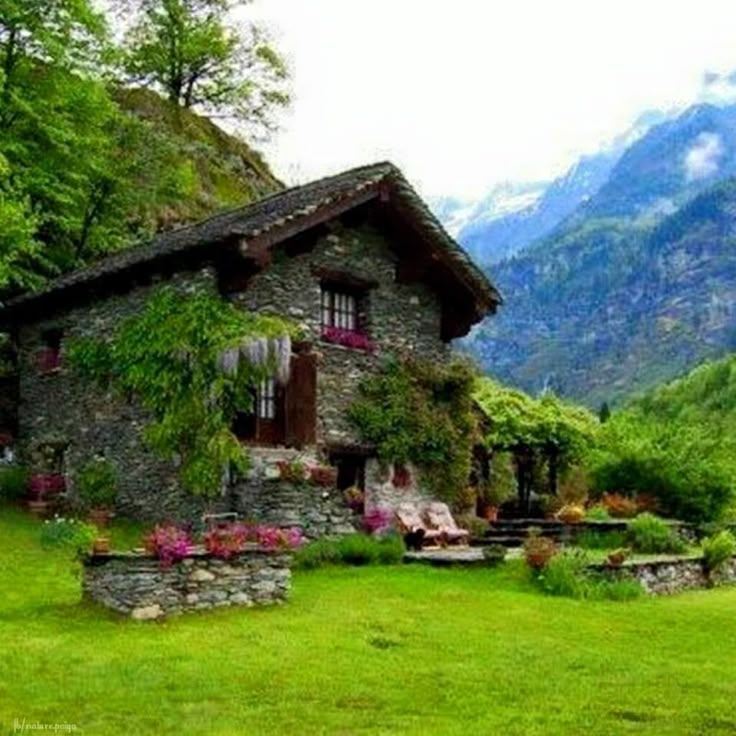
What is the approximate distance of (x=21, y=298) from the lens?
26703 mm

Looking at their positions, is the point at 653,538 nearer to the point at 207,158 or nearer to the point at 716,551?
the point at 716,551

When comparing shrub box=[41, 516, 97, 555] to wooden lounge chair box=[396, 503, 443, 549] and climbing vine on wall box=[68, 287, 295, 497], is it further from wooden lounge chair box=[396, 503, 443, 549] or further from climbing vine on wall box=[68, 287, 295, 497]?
wooden lounge chair box=[396, 503, 443, 549]

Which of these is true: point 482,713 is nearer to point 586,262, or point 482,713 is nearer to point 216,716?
point 216,716

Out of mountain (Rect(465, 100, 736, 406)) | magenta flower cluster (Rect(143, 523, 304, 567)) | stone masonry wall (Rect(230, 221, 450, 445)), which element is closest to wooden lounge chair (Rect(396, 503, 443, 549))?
stone masonry wall (Rect(230, 221, 450, 445))

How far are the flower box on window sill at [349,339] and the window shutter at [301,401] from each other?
1.21 metres

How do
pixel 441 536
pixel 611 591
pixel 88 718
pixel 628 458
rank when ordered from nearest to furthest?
pixel 88 718 → pixel 611 591 → pixel 441 536 → pixel 628 458

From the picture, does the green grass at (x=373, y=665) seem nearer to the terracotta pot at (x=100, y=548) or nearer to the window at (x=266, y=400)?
the terracotta pot at (x=100, y=548)

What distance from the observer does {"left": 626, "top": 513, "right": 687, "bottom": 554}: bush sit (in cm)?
2295

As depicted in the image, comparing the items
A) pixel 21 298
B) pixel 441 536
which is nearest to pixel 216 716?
pixel 441 536

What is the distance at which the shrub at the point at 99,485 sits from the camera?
23.8m

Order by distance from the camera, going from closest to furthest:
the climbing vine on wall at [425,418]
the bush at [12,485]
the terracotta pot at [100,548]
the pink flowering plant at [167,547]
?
the pink flowering plant at [167,547]
the terracotta pot at [100,548]
the climbing vine on wall at [425,418]
the bush at [12,485]

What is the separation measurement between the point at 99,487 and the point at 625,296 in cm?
13616

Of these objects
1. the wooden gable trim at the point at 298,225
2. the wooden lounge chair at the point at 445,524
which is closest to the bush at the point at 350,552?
the wooden lounge chair at the point at 445,524

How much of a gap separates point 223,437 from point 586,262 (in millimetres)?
148903
